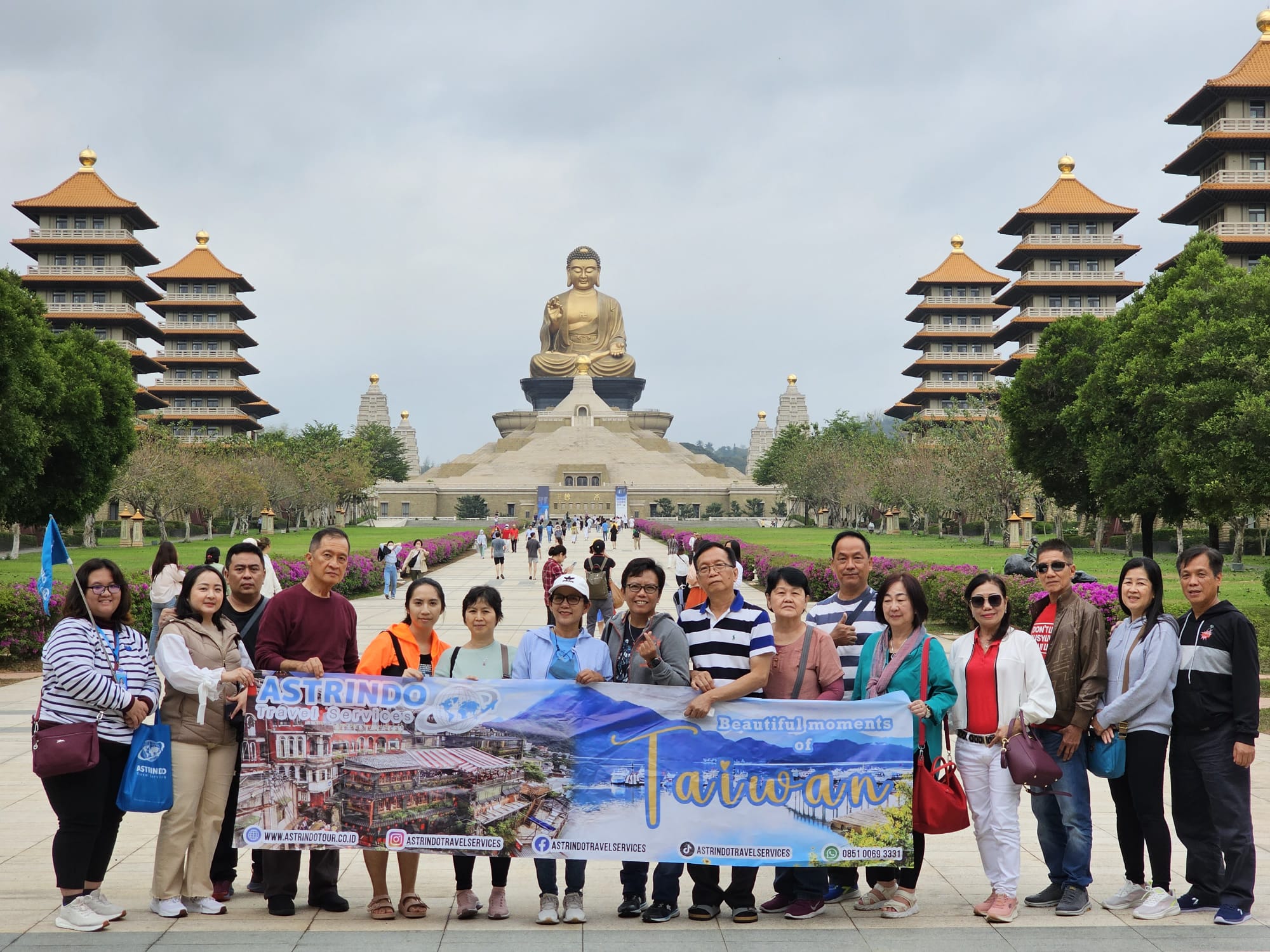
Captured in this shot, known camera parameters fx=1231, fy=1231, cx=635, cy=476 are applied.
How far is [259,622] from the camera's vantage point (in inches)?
242

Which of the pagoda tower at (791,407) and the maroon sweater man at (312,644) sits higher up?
the pagoda tower at (791,407)

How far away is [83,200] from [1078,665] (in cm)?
6772

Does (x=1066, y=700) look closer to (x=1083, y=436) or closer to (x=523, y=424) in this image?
(x=1083, y=436)

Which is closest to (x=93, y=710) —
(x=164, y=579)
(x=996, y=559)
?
(x=164, y=579)

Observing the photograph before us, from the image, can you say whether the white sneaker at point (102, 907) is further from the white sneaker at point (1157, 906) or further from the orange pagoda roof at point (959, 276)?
the orange pagoda roof at point (959, 276)

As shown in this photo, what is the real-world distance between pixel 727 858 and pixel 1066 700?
5.92 feet

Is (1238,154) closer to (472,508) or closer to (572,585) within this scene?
(472,508)

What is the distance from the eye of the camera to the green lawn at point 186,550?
27.0 meters

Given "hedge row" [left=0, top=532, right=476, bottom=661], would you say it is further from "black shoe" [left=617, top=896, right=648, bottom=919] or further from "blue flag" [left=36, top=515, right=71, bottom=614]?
"black shoe" [left=617, top=896, right=648, bottom=919]

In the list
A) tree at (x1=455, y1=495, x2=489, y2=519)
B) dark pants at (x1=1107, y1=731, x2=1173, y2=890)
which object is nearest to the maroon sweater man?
dark pants at (x1=1107, y1=731, x2=1173, y2=890)

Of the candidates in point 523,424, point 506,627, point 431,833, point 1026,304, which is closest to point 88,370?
point 506,627

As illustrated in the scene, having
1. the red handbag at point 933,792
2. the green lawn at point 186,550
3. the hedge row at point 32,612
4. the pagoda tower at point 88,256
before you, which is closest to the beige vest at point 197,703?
the red handbag at point 933,792

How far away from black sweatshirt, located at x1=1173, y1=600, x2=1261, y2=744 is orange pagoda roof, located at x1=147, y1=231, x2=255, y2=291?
72.7 m

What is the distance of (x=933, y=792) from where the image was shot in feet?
18.7
